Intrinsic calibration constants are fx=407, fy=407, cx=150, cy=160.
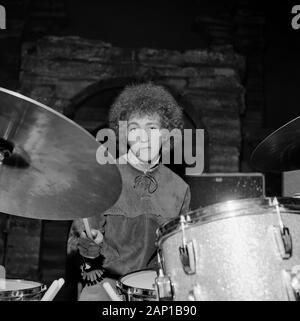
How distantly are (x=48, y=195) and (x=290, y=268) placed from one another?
0.80 metres

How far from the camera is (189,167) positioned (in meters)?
3.24

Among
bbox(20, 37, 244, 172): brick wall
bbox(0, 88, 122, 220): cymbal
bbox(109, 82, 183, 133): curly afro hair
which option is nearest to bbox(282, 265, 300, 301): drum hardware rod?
bbox(0, 88, 122, 220): cymbal

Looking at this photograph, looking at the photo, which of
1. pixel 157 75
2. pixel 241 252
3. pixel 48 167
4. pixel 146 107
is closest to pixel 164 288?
pixel 241 252

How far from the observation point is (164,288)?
118cm

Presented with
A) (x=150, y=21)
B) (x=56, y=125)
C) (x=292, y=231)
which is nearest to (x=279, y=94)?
(x=150, y=21)

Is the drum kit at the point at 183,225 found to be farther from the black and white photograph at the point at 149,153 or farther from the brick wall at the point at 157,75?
the brick wall at the point at 157,75

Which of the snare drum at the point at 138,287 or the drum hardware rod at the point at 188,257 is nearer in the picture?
the drum hardware rod at the point at 188,257

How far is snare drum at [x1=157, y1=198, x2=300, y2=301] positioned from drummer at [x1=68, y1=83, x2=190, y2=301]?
444 millimetres

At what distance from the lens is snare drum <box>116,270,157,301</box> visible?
128 cm

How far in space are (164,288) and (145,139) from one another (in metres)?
0.89

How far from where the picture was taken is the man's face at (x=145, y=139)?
194cm

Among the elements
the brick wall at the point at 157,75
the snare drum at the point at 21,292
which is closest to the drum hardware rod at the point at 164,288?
the snare drum at the point at 21,292

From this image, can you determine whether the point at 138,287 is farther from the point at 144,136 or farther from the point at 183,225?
the point at 144,136

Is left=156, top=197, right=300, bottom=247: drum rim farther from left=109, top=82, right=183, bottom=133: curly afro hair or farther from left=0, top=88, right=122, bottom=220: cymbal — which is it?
left=109, top=82, right=183, bottom=133: curly afro hair
